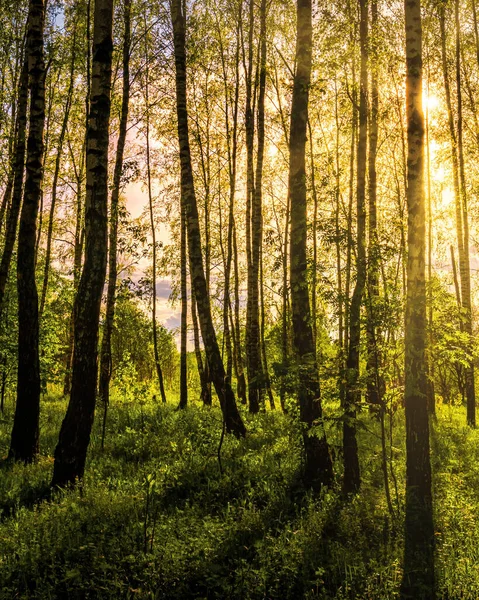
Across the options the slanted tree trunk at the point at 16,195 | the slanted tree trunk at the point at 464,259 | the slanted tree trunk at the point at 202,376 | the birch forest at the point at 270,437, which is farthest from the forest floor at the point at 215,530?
the slanted tree trunk at the point at 202,376

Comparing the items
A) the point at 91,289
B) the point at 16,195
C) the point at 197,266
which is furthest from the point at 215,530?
the point at 16,195

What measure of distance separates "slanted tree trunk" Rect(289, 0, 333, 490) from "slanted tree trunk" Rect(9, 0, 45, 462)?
5003mm

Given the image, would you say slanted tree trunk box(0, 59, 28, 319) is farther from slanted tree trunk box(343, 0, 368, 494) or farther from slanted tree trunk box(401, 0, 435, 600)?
slanted tree trunk box(401, 0, 435, 600)

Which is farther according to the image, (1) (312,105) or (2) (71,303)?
(1) (312,105)

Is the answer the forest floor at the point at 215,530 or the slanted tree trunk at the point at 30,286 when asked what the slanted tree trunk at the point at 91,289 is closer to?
the forest floor at the point at 215,530

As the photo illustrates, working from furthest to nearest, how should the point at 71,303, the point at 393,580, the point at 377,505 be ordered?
the point at 71,303, the point at 377,505, the point at 393,580

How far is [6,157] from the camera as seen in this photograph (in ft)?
63.0

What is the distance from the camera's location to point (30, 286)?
9.03 m

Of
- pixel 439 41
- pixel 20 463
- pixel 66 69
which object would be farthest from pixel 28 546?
pixel 439 41

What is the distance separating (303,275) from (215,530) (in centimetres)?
368

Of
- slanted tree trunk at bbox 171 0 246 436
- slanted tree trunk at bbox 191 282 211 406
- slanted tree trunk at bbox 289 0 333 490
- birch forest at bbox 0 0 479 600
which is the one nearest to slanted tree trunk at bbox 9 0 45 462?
birch forest at bbox 0 0 479 600

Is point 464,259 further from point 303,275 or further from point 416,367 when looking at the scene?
point 416,367

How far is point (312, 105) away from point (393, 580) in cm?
1913

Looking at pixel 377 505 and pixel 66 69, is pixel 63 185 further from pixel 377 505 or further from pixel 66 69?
pixel 377 505
